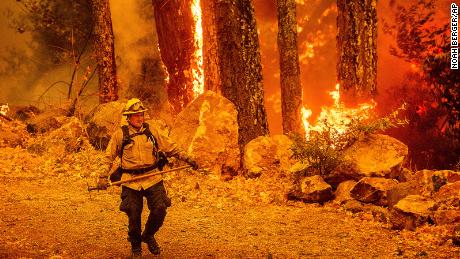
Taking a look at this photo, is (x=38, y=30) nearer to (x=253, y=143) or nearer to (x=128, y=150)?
(x=253, y=143)

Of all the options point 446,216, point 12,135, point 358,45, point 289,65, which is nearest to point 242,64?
point 358,45

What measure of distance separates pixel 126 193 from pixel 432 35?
52.9 feet

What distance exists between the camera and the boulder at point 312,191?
865 centimetres

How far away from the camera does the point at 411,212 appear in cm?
689

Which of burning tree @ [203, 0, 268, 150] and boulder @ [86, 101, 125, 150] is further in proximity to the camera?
boulder @ [86, 101, 125, 150]

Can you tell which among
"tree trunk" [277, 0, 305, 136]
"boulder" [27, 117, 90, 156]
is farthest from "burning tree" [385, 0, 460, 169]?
"boulder" [27, 117, 90, 156]

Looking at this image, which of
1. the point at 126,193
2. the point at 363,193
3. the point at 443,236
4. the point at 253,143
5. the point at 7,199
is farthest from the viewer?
the point at 253,143

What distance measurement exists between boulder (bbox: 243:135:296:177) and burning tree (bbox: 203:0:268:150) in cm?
65

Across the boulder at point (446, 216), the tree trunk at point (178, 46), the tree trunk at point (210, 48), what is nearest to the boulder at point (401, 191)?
the boulder at point (446, 216)

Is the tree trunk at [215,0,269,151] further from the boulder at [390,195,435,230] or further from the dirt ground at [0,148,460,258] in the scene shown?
the boulder at [390,195,435,230]

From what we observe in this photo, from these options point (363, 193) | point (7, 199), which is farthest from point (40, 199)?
point (363, 193)

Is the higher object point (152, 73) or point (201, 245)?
point (152, 73)

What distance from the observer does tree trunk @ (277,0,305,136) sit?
601 inches

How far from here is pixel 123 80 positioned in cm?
2109
